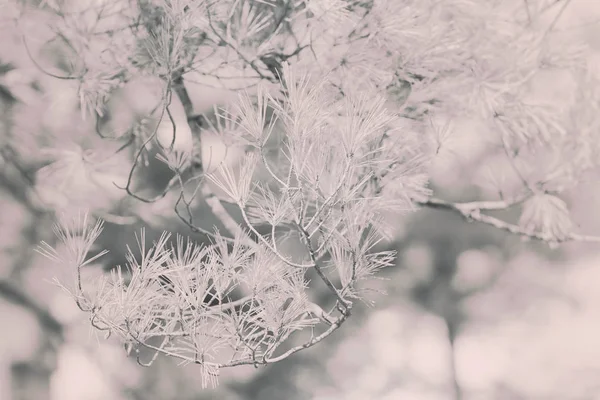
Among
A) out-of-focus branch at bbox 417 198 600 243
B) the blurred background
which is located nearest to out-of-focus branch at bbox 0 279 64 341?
the blurred background

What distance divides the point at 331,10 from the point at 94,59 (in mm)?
404

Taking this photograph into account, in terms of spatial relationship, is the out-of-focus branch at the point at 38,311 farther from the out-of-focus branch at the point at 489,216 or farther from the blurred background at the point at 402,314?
the out-of-focus branch at the point at 489,216

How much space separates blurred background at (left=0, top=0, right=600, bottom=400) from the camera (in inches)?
39.7

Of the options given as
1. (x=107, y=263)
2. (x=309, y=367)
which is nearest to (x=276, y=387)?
(x=309, y=367)

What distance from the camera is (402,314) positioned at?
1056 millimetres

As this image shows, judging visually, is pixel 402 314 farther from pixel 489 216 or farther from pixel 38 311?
pixel 38 311

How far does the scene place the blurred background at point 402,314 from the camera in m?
1.01

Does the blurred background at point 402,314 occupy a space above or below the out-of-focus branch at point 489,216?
below

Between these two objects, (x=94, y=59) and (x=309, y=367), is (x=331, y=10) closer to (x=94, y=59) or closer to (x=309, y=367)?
(x=94, y=59)

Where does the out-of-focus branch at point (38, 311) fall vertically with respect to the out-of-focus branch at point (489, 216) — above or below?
below

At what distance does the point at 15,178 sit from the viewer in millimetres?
1112

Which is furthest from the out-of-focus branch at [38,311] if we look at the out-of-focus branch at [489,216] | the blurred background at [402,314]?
the out-of-focus branch at [489,216]

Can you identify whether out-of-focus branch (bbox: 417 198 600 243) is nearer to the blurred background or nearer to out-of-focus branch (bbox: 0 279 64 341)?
the blurred background

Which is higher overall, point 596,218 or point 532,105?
point 532,105
